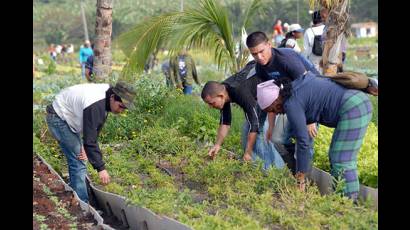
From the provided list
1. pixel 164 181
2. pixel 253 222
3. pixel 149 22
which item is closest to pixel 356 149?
pixel 253 222

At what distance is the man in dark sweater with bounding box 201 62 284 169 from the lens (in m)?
6.55

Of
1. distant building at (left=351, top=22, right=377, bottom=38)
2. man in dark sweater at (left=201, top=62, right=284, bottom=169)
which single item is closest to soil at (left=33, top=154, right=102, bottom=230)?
man in dark sweater at (left=201, top=62, right=284, bottom=169)

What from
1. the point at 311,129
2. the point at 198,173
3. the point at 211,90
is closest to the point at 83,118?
the point at 211,90

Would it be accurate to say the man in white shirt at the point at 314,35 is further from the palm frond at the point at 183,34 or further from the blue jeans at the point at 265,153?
the blue jeans at the point at 265,153

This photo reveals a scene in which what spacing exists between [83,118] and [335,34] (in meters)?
4.75

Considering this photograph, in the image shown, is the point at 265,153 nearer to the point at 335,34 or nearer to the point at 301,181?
the point at 301,181

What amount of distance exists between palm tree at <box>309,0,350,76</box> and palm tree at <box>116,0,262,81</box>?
157cm

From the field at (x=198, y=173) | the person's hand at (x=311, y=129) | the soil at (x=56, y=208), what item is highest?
the person's hand at (x=311, y=129)

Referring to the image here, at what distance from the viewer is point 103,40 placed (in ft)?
40.6

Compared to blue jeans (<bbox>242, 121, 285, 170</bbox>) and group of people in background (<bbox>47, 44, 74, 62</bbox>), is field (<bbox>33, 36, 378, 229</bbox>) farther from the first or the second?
group of people in background (<bbox>47, 44, 74, 62</bbox>)

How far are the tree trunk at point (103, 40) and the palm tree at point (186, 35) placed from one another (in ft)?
3.73

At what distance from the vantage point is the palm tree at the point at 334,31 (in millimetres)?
9711

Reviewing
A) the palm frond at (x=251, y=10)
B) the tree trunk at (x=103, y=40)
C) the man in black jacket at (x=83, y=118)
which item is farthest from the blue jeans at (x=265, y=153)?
the tree trunk at (x=103, y=40)

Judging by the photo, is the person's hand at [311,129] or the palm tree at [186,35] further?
the palm tree at [186,35]
